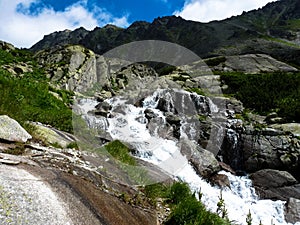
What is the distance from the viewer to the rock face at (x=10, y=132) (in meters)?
5.12

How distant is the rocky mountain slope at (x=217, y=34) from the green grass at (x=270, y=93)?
47.5m

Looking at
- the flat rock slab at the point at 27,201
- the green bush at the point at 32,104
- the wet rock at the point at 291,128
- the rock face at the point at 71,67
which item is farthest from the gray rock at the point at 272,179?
the rock face at the point at 71,67

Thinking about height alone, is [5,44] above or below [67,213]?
above

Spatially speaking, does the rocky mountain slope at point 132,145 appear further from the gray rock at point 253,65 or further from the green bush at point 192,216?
the green bush at point 192,216

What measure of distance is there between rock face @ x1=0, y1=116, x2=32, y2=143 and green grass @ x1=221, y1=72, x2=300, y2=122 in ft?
88.2

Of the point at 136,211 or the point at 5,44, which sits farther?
the point at 5,44

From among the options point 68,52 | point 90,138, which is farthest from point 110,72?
point 90,138

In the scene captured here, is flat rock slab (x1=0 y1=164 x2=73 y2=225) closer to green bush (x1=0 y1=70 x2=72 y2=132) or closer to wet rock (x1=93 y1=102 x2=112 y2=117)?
green bush (x1=0 y1=70 x2=72 y2=132)

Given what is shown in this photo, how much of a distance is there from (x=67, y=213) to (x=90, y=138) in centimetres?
709

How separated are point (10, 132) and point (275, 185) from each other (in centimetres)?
1728

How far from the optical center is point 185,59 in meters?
77.2

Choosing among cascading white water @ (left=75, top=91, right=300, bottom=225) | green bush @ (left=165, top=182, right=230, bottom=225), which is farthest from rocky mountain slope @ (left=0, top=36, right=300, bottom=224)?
cascading white water @ (left=75, top=91, right=300, bottom=225)

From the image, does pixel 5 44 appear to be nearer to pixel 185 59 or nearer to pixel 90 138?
pixel 90 138

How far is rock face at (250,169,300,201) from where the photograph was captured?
17047 mm
